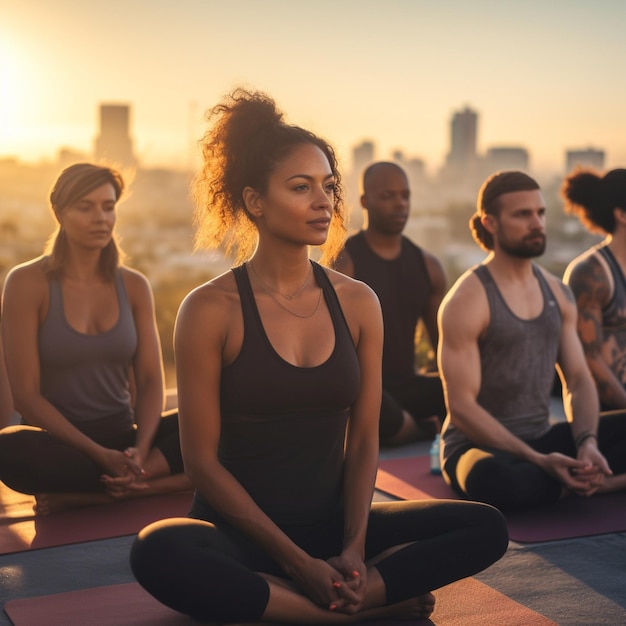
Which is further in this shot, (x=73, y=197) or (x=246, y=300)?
(x=73, y=197)

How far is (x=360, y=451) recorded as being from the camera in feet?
8.60

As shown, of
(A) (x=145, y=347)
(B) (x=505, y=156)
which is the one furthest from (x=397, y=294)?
(B) (x=505, y=156)

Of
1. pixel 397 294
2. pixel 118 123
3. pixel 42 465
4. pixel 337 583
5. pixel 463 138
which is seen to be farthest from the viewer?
pixel 463 138

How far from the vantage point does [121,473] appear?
367 centimetres

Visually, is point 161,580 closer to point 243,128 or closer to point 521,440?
point 243,128

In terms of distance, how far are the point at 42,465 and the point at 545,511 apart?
174 centimetres

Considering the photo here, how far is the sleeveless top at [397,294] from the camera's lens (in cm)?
502

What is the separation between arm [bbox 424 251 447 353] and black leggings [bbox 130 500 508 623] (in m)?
2.62

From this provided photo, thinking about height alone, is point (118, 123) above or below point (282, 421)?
above

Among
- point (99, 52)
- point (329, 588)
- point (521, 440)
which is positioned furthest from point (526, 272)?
point (99, 52)

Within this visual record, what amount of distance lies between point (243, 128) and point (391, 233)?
8.79 feet

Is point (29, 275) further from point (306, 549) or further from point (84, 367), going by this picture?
point (306, 549)

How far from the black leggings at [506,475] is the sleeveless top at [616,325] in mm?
696

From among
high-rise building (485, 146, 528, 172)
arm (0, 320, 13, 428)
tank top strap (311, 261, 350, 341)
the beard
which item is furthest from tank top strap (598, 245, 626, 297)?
high-rise building (485, 146, 528, 172)
